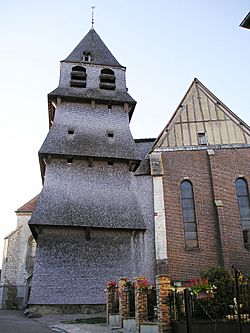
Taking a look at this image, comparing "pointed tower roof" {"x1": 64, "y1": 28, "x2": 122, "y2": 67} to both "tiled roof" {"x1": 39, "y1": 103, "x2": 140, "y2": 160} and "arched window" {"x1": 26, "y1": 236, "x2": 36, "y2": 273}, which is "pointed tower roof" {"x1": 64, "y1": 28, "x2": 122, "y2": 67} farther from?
"arched window" {"x1": 26, "y1": 236, "x2": 36, "y2": 273}

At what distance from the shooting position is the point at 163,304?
8.69 metres

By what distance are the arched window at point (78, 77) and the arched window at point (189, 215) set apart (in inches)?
392

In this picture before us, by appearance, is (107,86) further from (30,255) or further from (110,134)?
(30,255)

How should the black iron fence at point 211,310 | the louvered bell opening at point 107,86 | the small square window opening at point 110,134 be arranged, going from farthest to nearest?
the louvered bell opening at point 107,86
the small square window opening at point 110,134
the black iron fence at point 211,310

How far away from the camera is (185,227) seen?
1831 cm

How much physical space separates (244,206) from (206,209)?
1972 millimetres

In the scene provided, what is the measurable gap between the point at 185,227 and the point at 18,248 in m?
14.2

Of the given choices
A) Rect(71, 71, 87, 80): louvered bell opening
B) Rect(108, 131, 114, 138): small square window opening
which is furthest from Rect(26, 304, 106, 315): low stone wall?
Rect(71, 71, 87, 80): louvered bell opening

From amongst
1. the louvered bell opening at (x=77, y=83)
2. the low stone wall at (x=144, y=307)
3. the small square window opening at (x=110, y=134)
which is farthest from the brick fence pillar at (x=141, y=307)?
the louvered bell opening at (x=77, y=83)

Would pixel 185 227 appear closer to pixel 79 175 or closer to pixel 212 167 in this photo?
pixel 212 167

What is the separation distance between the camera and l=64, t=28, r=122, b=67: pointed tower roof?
84.1 feet

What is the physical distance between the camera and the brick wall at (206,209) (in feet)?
56.6

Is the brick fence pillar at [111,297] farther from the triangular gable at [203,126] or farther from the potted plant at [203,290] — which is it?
the triangular gable at [203,126]

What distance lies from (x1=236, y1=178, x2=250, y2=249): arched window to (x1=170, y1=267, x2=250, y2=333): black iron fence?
928 centimetres
